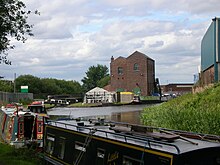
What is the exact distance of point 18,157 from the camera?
47.8 feet

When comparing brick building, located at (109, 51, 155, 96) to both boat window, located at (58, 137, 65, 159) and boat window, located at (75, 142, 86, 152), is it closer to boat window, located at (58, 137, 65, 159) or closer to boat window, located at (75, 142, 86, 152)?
boat window, located at (58, 137, 65, 159)

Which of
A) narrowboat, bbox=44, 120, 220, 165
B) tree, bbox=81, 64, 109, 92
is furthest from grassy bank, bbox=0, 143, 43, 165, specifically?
tree, bbox=81, 64, 109, 92

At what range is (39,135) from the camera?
62.6 feet

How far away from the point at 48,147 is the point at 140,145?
17.5 ft

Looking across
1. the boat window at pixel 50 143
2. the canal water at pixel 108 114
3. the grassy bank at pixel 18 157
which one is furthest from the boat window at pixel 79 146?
the canal water at pixel 108 114

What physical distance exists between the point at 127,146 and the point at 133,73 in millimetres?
80585

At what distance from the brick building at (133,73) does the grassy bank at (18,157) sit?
7186 centimetres

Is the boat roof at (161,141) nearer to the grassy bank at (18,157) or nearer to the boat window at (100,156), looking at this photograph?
the boat window at (100,156)

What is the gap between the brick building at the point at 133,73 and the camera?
87875mm

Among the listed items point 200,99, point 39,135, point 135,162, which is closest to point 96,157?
point 135,162

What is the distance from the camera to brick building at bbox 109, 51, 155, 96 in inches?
3460

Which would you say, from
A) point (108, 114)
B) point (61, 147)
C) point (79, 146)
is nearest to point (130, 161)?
point (79, 146)

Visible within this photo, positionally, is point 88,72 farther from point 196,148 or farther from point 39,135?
point 196,148

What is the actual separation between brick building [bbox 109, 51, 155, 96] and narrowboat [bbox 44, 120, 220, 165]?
76.2 meters
